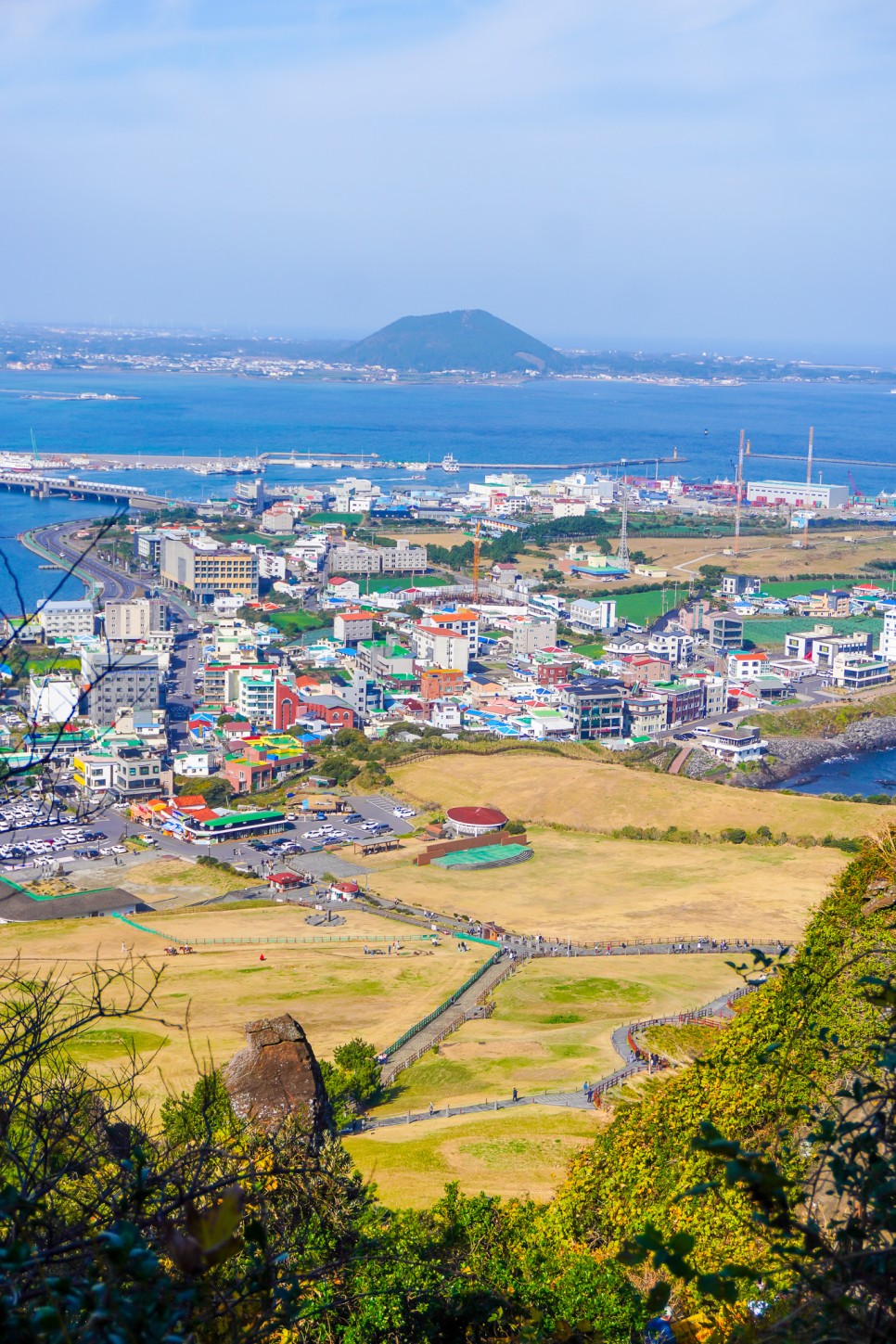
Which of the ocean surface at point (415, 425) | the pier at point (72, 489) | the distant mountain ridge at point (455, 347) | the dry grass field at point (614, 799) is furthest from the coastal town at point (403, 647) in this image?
the distant mountain ridge at point (455, 347)

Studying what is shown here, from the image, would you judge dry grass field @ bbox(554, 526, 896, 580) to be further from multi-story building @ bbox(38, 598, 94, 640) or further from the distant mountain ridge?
the distant mountain ridge

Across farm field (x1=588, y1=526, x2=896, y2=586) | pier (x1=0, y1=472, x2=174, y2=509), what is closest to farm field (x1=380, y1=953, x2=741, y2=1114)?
farm field (x1=588, y1=526, x2=896, y2=586)

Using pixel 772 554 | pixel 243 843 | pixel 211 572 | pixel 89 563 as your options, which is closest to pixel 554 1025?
pixel 243 843

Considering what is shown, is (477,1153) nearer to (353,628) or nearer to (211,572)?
(353,628)

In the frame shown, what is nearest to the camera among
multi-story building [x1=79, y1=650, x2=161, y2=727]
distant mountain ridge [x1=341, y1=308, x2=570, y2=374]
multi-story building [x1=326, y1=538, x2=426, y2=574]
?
multi-story building [x1=79, y1=650, x2=161, y2=727]

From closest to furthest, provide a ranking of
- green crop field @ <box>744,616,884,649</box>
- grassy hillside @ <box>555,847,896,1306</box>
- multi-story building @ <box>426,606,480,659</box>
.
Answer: grassy hillside @ <box>555,847,896,1306</box>, multi-story building @ <box>426,606,480,659</box>, green crop field @ <box>744,616,884,649</box>

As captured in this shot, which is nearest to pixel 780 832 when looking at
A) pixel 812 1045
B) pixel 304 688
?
pixel 304 688
